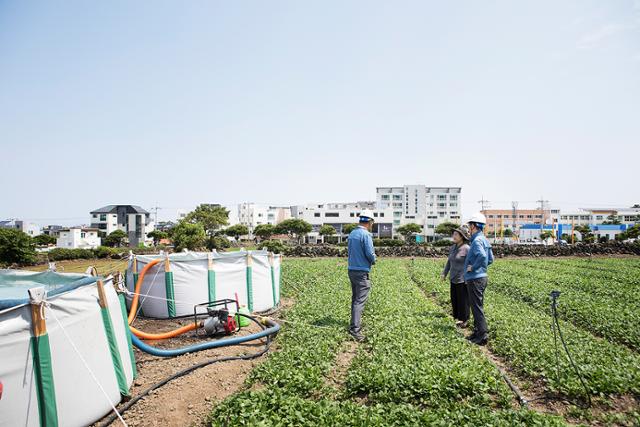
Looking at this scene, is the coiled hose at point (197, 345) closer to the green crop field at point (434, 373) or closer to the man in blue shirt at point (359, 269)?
the green crop field at point (434, 373)

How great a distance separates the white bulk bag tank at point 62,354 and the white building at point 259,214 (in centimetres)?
10976

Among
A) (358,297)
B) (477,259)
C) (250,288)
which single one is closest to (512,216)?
(477,259)

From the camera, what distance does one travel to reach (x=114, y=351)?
5031 mm

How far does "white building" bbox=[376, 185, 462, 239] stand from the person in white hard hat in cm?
9044

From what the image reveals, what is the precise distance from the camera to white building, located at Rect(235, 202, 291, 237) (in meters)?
114

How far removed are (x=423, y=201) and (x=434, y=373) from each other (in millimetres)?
97539

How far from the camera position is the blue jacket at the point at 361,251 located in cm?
800

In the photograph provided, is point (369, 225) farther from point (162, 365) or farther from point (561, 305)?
point (561, 305)

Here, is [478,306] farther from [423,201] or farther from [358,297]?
[423,201]

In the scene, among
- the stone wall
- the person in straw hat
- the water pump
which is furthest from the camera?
the stone wall

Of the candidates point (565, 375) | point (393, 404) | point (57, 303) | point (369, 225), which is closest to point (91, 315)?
point (57, 303)

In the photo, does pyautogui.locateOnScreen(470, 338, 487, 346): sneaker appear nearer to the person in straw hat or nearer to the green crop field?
the green crop field

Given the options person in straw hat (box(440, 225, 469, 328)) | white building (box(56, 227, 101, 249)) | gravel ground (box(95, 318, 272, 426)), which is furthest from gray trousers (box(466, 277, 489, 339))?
white building (box(56, 227, 101, 249))

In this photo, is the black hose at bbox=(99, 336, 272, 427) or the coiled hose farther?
the coiled hose
